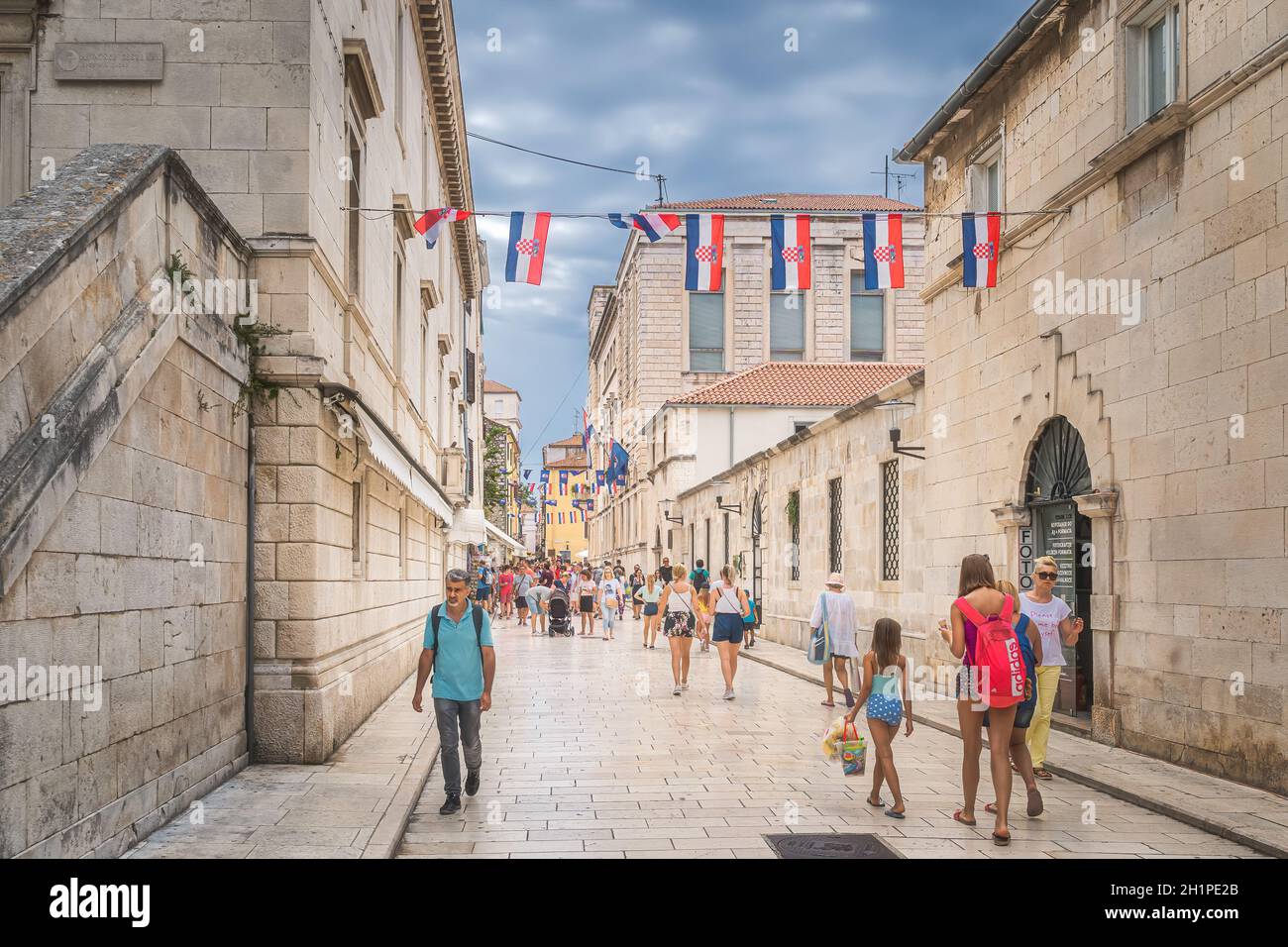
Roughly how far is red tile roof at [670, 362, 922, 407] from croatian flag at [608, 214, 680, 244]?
29763 millimetres

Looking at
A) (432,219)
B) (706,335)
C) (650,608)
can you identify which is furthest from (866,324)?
(432,219)

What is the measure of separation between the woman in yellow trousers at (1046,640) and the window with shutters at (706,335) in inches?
1650

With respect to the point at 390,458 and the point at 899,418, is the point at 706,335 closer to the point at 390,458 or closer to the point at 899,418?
the point at 899,418

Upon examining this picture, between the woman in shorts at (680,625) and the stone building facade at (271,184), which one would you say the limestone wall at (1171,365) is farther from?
the stone building facade at (271,184)

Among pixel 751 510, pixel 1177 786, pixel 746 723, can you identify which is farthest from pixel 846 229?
pixel 1177 786

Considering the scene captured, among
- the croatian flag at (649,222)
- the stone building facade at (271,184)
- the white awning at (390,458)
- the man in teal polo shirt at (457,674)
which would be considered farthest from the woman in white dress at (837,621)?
the man in teal polo shirt at (457,674)

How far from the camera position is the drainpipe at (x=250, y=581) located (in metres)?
9.24

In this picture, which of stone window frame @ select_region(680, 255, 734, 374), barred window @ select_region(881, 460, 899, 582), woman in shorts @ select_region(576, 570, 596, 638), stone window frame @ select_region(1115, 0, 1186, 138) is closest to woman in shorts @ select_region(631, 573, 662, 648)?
woman in shorts @ select_region(576, 570, 596, 638)

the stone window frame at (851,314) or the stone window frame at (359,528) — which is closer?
the stone window frame at (359,528)

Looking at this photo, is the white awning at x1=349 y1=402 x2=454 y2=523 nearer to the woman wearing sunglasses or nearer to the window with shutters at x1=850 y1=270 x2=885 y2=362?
the woman wearing sunglasses

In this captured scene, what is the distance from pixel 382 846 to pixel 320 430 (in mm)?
4074

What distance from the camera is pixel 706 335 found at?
5109cm

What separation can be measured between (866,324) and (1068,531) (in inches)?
1621
